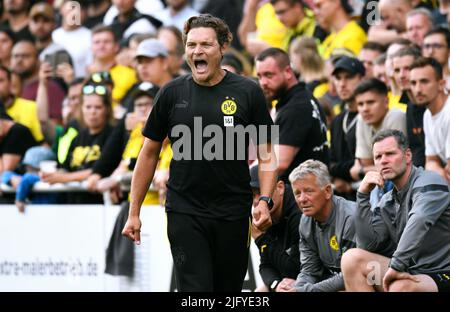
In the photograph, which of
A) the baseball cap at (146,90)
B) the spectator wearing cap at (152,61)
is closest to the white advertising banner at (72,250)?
the baseball cap at (146,90)

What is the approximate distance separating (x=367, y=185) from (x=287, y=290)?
1.28 metres

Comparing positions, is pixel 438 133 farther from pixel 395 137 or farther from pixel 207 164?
pixel 207 164

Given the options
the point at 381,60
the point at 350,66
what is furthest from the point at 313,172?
the point at 381,60

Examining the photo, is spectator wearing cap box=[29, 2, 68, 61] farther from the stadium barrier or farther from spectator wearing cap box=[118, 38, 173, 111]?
the stadium barrier

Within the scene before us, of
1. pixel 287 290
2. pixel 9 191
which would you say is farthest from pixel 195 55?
pixel 9 191

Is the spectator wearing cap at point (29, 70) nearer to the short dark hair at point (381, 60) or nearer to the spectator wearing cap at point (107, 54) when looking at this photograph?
the spectator wearing cap at point (107, 54)

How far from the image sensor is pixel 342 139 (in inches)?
440

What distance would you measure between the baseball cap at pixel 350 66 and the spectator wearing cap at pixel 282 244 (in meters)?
2.17

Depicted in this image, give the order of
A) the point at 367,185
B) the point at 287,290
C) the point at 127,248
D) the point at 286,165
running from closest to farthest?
the point at 367,185, the point at 287,290, the point at 286,165, the point at 127,248

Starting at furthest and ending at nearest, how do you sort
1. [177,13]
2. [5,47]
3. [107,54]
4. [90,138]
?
1. [5,47]
2. [177,13]
3. [107,54]
4. [90,138]

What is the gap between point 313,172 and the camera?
9203 millimetres

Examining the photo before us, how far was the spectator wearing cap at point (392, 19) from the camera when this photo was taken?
1261 cm

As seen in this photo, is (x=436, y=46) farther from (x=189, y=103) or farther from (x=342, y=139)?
(x=189, y=103)

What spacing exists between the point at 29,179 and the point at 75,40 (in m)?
3.91
